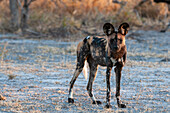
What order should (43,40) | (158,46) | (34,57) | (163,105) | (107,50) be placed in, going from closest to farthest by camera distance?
(107,50) → (163,105) → (34,57) → (158,46) → (43,40)

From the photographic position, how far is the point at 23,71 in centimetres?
828

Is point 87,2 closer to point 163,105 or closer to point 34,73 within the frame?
point 34,73

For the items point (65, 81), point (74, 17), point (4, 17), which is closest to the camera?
point (65, 81)

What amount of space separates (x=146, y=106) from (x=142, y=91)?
3.62 ft

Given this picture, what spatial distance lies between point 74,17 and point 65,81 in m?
11.1

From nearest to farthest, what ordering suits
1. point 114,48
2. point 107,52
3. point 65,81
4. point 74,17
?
1. point 114,48
2. point 107,52
3. point 65,81
4. point 74,17

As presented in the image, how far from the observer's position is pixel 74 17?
18.0 meters

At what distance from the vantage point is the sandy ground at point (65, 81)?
5.18 m

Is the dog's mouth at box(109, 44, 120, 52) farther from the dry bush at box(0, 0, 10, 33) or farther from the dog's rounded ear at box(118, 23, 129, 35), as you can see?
the dry bush at box(0, 0, 10, 33)

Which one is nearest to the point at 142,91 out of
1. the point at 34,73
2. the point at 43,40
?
the point at 34,73

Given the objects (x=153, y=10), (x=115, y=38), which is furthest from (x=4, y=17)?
(x=115, y=38)

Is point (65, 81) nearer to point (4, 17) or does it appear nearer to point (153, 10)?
point (4, 17)

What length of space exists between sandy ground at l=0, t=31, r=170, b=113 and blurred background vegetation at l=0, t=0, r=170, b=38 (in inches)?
117

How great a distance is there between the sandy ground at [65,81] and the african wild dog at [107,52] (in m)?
0.41
